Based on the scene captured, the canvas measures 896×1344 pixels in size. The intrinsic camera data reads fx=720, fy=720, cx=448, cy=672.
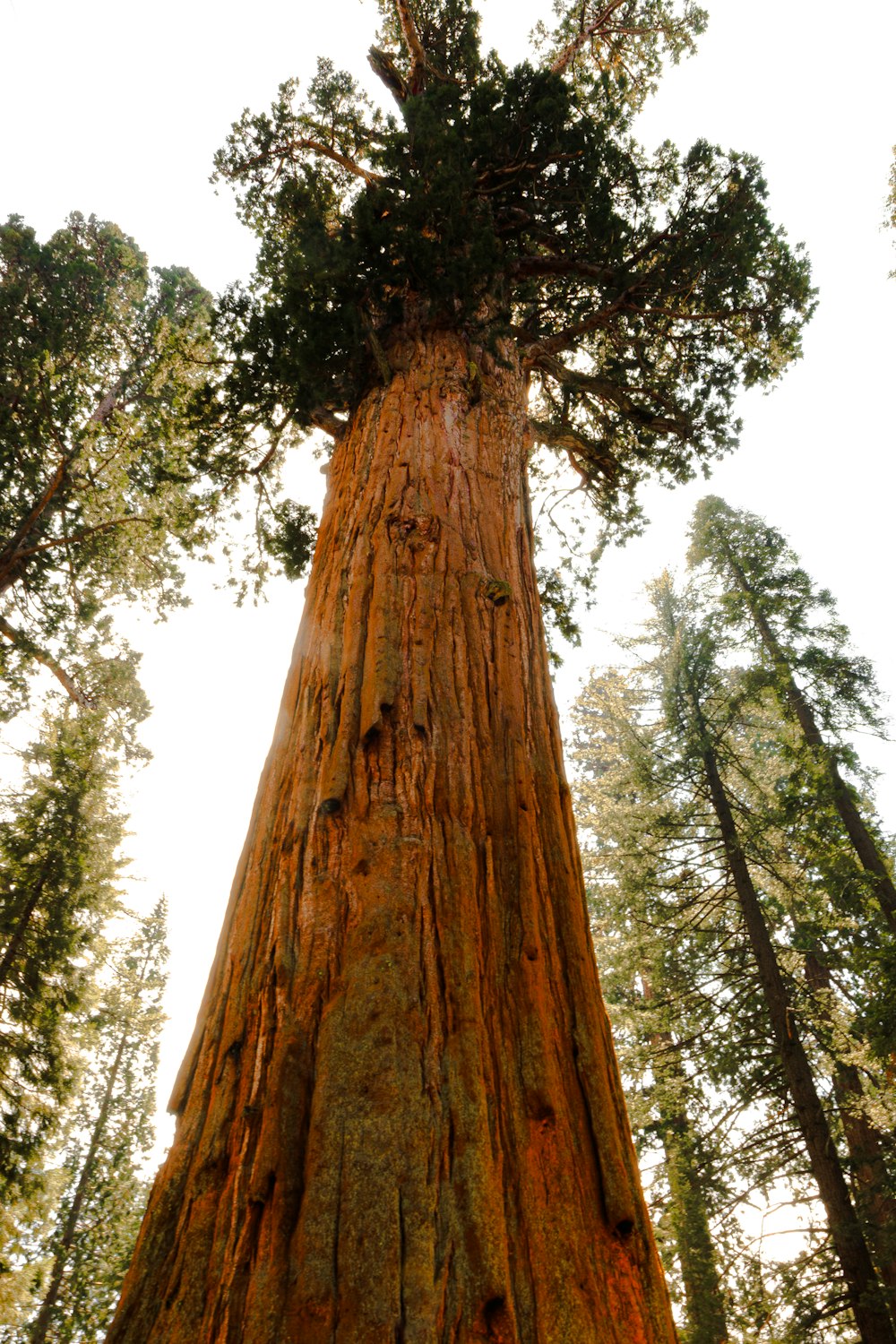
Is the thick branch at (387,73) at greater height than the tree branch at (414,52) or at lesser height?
lesser

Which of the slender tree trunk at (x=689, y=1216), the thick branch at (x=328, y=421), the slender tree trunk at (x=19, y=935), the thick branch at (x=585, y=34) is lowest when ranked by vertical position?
the slender tree trunk at (x=689, y=1216)

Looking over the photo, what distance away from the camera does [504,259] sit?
5.24m

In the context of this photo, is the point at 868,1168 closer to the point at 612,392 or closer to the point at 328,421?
the point at 612,392

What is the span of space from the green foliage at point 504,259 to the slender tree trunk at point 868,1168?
27.9 ft

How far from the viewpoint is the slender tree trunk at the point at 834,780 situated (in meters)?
11.1

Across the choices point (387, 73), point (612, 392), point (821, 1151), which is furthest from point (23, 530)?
point (821, 1151)

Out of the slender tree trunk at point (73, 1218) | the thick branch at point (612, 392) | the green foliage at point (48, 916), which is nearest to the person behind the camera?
the thick branch at point (612, 392)

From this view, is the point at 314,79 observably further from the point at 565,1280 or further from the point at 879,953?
the point at 879,953

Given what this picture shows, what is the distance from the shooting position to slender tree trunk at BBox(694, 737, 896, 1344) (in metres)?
7.66

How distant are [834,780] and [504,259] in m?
11.0

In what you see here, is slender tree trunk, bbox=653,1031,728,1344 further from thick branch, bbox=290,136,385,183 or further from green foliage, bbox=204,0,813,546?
thick branch, bbox=290,136,385,183

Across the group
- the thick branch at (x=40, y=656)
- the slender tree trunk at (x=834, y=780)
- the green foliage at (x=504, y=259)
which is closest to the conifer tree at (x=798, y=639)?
the slender tree trunk at (x=834, y=780)

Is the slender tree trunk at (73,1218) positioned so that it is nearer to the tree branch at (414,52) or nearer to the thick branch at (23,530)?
the thick branch at (23,530)

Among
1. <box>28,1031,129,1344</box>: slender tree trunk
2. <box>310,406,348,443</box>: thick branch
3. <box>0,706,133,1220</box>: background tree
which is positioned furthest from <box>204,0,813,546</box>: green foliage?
<box>28,1031,129,1344</box>: slender tree trunk
